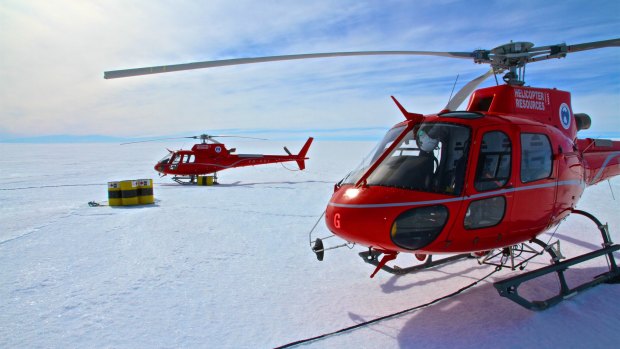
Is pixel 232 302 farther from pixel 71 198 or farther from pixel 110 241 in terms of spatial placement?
pixel 71 198

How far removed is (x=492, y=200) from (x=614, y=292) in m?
2.34

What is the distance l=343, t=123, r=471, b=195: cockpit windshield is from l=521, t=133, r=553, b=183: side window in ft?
2.71

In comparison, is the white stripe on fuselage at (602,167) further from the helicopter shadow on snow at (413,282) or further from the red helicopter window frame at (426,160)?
the red helicopter window frame at (426,160)

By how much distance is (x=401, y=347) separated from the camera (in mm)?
3607

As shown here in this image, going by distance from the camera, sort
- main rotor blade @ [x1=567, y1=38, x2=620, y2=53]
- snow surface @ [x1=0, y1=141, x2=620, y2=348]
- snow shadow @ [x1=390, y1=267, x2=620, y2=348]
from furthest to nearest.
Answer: main rotor blade @ [x1=567, y1=38, x2=620, y2=53] < snow surface @ [x1=0, y1=141, x2=620, y2=348] < snow shadow @ [x1=390, y1=267, x2=620, y2=348]

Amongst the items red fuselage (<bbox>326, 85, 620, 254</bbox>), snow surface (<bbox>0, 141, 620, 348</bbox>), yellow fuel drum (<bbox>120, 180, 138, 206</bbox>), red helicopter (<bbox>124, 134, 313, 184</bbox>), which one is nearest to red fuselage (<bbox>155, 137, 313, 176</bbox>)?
red helicopter (<bbox>124, 134, 313, 184</bbox>)

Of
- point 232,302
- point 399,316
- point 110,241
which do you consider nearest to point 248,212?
point 110,241

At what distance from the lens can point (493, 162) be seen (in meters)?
4.03

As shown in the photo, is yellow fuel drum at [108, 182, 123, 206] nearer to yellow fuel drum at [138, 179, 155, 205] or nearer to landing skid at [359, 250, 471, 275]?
yellow fuel drum at [138, 179, 155, 205]

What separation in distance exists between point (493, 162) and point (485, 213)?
0.52 metres

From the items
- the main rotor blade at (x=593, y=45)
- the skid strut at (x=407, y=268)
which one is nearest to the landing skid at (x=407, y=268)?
the skid strut at (x=407, y=268)

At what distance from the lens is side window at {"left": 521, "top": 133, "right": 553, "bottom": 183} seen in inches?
169

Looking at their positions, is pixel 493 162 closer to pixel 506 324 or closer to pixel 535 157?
pixel 535 157

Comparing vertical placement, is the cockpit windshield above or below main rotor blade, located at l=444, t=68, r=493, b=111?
below
